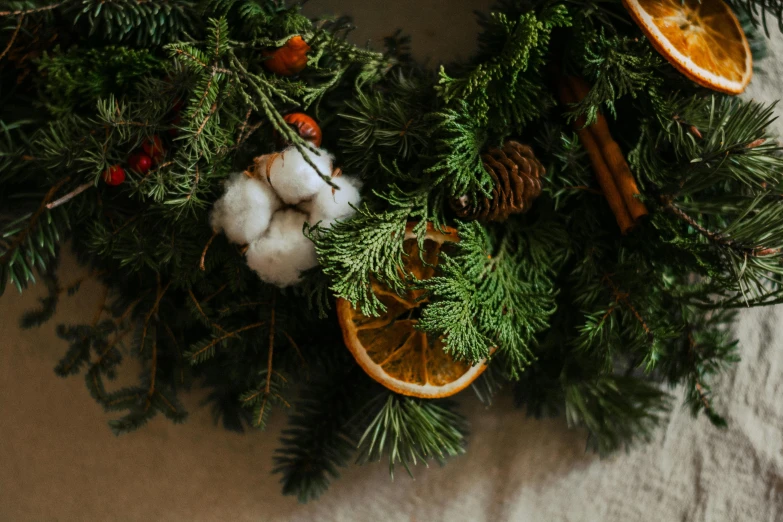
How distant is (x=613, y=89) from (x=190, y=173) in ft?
1.40

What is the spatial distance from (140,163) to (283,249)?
0.62 feet

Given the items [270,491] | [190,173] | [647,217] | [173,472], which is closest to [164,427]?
[173,472]

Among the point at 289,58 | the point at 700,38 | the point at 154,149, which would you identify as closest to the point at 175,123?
the point at 154,149

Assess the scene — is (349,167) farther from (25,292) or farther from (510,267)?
(25,292)

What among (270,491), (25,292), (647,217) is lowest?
(270,491)

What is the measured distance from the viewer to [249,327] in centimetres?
67

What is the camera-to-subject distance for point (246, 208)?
0.56 m

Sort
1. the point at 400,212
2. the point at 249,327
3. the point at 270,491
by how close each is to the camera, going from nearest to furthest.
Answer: the point at 400,212 < the point at 249,327 < the point at 270,491

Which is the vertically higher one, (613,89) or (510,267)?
(613,89)

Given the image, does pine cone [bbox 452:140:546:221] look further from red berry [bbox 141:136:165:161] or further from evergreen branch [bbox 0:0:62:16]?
evergreen branch [bbox 0:0:62:16]

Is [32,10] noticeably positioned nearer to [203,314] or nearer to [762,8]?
[203,314]

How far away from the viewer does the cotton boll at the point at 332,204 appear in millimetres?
565

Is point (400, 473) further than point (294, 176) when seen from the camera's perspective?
Yes

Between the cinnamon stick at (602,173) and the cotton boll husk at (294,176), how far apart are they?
28cm
